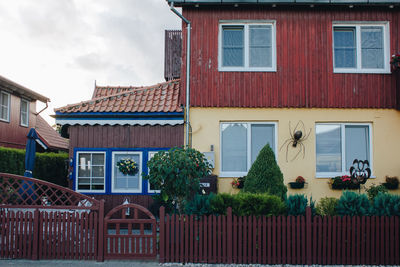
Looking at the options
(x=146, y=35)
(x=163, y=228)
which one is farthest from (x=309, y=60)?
(x=146, y=35)

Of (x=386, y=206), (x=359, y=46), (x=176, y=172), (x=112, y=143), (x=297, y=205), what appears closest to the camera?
(x=386, y=206)

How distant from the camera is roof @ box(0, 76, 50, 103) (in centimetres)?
1931

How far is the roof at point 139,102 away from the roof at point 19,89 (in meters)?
9.35

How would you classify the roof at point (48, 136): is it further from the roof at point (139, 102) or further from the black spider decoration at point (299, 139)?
the black spider decoration at point (299, 139)

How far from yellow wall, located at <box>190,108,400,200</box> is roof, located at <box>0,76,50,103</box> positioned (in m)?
12.4

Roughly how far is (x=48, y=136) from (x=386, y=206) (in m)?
20.8

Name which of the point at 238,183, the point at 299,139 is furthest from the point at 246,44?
the point at 238,183

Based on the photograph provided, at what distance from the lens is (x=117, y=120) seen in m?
11.4

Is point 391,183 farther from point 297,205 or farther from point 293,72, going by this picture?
point 297,205

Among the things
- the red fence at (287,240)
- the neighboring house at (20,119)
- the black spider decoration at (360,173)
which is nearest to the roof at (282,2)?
the black spider decoration at (360,173)

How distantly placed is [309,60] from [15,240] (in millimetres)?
9336

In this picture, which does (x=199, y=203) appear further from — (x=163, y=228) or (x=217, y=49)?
(x=217, y=49)

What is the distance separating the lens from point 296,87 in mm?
11508

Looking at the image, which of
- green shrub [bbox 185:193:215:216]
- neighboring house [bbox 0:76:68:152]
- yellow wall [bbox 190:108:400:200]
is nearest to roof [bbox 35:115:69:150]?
neighboring house [bbox 0:76:68:152]
